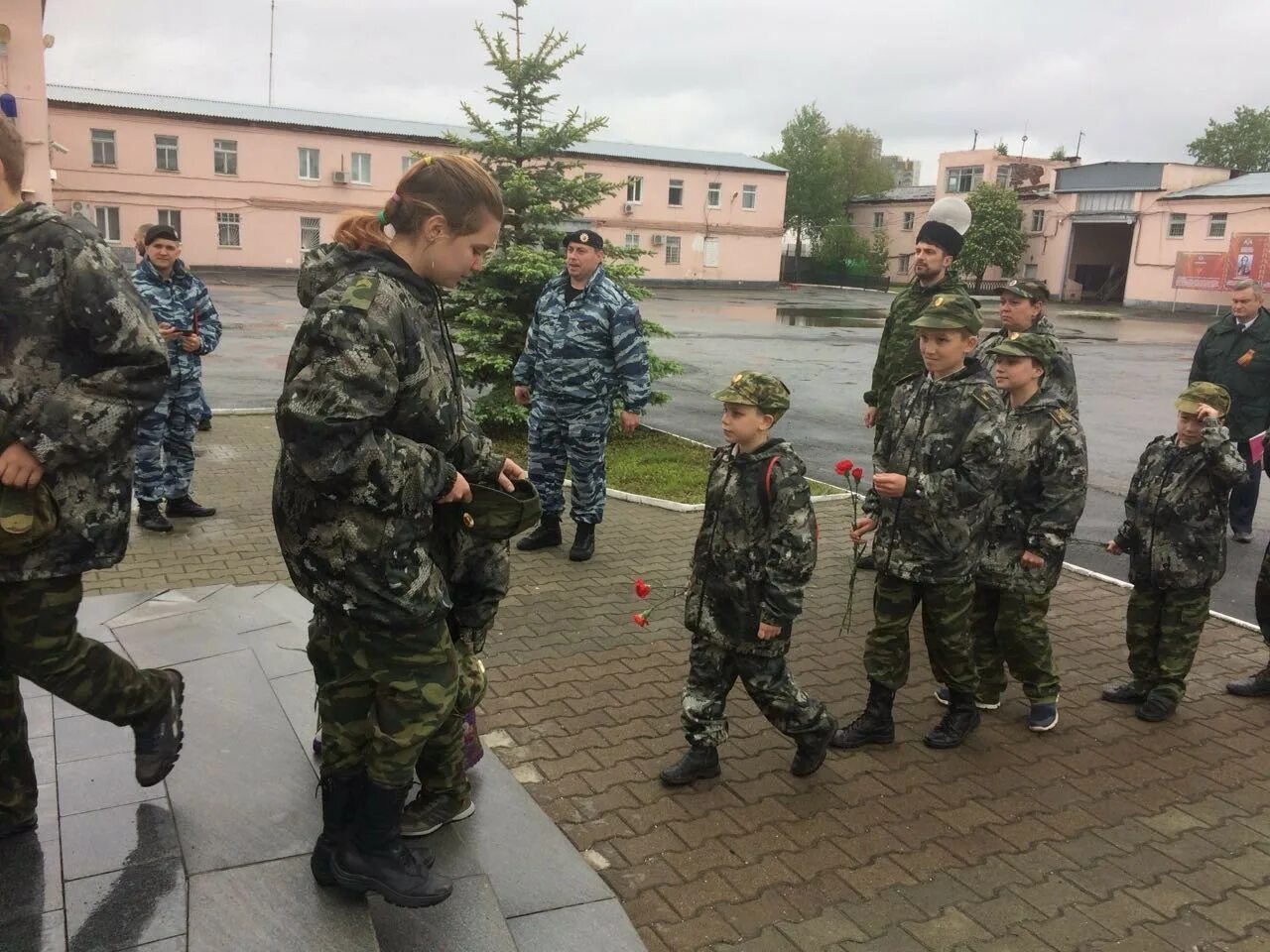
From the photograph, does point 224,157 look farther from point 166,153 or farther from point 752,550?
point 752,550

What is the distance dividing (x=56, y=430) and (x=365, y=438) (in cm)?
88

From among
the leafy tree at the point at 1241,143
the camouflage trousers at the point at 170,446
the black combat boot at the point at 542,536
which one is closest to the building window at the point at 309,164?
the camouflage trousers at the point at 170,446

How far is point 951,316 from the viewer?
3791 millimetres

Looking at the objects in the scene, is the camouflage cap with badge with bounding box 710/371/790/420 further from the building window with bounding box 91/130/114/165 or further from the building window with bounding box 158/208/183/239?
the building window with bounding box 91/130/114/165

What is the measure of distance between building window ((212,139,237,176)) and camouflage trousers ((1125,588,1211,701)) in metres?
42.8

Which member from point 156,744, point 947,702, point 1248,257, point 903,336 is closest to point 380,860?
point 156,744

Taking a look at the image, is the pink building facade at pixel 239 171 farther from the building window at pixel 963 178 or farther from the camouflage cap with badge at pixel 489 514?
the camouflage cap with badge at pixel 489 514

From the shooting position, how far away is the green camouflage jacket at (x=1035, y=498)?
4293 mm

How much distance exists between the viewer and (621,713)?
4.34 m

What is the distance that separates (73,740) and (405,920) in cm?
152

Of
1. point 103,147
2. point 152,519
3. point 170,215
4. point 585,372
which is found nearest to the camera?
point 585,372

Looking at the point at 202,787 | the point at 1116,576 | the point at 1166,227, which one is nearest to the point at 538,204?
the point at 1116,576

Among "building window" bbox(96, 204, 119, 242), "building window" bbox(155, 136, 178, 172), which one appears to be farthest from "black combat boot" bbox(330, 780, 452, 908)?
"building window" bbox(155, 136, 178, 172)

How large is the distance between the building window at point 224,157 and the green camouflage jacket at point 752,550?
42.6 metres
